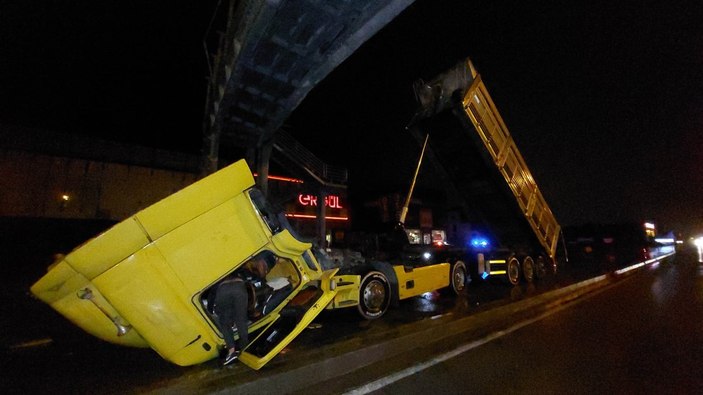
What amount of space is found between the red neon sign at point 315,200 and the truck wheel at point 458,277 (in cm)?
1483

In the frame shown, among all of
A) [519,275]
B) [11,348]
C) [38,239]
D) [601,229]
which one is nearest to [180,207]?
[11,348]

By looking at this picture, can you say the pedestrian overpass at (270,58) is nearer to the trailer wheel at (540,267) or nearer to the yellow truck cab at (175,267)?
the yellow truck cab at (175,267)

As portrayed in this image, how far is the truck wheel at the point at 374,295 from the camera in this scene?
6137 millimetres

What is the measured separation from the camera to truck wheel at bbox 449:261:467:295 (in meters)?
8.76

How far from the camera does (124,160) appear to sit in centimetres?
1745

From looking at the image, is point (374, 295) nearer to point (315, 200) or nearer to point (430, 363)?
point (430, 363)

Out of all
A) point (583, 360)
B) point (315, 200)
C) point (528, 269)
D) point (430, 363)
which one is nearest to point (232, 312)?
point (430, 363)

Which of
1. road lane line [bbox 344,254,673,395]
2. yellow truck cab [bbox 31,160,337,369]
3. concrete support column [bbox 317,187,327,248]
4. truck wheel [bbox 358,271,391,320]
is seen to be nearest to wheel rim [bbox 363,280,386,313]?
truck wheel [bbox 358,271,391,320]

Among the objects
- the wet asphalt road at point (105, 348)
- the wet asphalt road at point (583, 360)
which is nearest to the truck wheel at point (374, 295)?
the wet asphalt road at point (105, 348)

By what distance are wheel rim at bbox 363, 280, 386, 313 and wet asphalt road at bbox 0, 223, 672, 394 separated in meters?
0.31

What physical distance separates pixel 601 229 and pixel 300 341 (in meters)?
23.8

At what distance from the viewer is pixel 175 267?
3113mm

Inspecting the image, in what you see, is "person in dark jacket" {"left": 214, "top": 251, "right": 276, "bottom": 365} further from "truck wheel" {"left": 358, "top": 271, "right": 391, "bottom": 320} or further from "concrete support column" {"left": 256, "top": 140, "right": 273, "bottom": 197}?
"concrete support column" {"left": 256, "top": 140, "right": 273, "bottom": 197}

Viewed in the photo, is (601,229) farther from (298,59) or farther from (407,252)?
(298,59)
